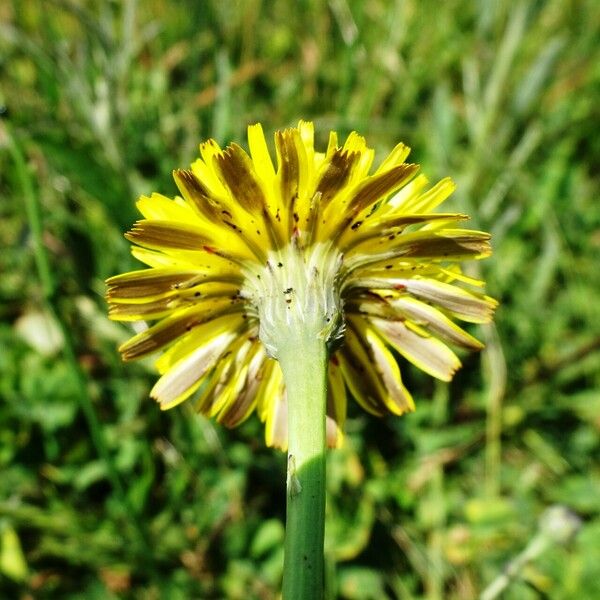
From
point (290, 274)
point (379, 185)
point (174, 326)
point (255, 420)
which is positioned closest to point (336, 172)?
point (379, 185)

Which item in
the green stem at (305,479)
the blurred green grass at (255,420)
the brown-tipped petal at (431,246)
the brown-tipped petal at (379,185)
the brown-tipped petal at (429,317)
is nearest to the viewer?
the green stem at (305,479)

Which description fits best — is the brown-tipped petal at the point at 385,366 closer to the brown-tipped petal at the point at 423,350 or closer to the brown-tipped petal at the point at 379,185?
the brown-tipped petal at the point at 423,350

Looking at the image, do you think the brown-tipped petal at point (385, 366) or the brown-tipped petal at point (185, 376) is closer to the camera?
the brown-tipped petal at point (185, 376)

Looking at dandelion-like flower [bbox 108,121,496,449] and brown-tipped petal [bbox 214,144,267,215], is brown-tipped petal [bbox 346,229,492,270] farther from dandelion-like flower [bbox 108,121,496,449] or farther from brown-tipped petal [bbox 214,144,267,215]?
brown-tipped petal [bbox 214,144,267,215]

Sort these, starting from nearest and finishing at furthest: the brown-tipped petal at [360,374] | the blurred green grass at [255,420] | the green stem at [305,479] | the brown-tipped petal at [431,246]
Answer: the green stem at [305,479]
the brown-tipped petal at [431,246]
the brown-tipped petal at [360,374]
the blurred green grass at [255,420]

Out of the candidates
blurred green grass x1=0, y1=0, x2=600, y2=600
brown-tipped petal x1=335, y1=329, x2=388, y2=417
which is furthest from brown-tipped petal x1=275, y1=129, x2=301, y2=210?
blurred green grass x1=0, y1=0, x2=600, y2=600

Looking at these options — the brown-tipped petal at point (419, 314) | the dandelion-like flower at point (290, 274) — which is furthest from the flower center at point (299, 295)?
the brown-tipped petal at point (419, 314)

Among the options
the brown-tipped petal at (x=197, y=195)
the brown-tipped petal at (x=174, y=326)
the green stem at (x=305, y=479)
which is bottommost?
the green stem at (x=305, y=479)
